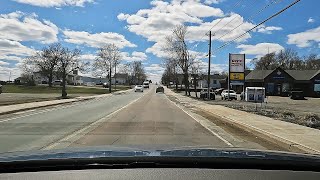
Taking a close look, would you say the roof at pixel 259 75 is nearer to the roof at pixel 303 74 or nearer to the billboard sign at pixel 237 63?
the roof at pixel 303 74

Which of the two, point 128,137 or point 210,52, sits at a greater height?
point 210,52

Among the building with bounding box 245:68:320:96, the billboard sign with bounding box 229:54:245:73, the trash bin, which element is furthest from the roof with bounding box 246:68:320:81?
the trash bin

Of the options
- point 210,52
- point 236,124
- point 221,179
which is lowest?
point 236,124

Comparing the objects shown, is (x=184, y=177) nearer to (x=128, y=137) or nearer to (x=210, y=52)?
(x=128, y=137)

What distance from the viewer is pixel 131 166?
3.78 metres

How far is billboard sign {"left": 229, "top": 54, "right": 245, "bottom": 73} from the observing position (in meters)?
60.2

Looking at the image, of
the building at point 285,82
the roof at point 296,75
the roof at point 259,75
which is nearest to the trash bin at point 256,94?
the building at point 285,82

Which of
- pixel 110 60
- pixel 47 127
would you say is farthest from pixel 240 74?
pixel 110 60

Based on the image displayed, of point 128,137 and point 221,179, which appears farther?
point 128,137

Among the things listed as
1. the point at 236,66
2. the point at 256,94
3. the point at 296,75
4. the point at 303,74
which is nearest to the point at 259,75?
the point at 296,75

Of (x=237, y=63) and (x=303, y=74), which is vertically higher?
(x=237, y=63)

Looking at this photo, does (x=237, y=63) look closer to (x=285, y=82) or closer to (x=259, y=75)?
(x=285, y=82)

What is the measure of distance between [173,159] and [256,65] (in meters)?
149

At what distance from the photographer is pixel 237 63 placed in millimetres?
60812
